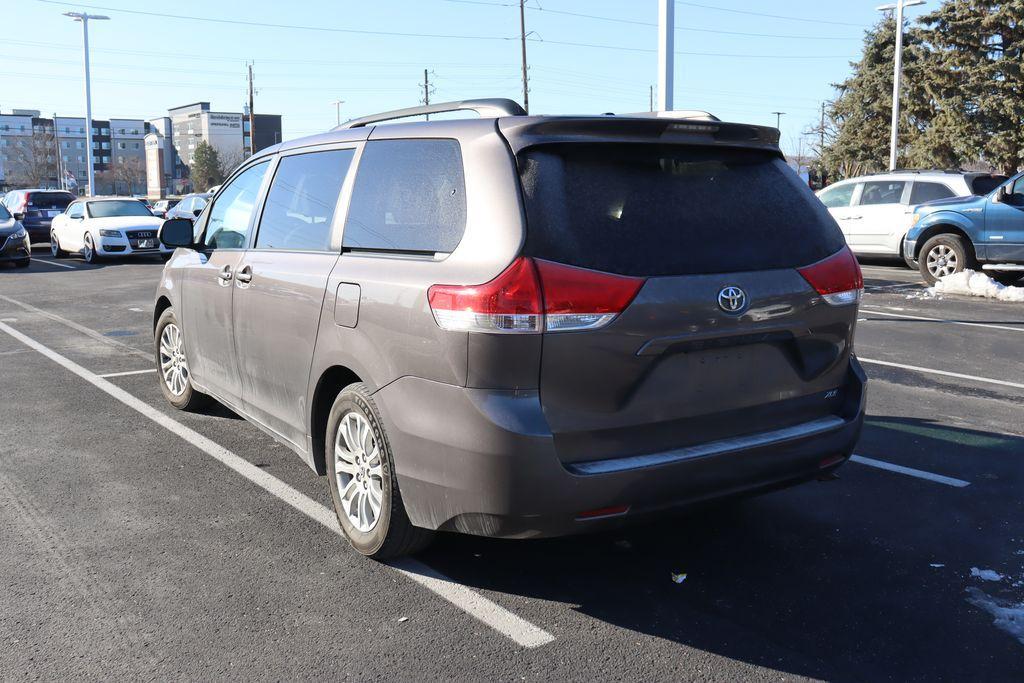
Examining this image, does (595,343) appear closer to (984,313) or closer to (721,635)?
(721,635)

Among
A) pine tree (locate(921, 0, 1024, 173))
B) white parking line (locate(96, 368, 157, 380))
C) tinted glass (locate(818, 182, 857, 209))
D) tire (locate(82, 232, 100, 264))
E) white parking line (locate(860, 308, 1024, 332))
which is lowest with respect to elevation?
white parking line (locate(96, 368, 157, 380))

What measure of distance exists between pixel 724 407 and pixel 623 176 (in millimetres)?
955

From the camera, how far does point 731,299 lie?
3432mm

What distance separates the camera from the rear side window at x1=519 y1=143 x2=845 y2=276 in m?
3.26

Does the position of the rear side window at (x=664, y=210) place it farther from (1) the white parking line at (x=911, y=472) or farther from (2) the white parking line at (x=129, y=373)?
(2) the white parking line at (x=129, y=373)

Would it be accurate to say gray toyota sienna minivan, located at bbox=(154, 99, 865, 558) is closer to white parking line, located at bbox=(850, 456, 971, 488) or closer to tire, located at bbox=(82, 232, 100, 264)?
white parking line, located at bbox=(850, 456, 971, 488)

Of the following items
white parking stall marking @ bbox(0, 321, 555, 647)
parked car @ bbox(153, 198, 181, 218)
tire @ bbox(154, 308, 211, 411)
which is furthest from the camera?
parked car @ bbox(153, 198, 181, 218)

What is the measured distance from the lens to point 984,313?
11758mm

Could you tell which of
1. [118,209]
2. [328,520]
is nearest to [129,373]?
[328,520]

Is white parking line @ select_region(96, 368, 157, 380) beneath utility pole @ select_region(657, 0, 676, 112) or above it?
beneath

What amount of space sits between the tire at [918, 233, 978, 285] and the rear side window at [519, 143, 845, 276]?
A: 12013 millimetres

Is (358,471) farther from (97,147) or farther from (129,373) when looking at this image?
(97,147)

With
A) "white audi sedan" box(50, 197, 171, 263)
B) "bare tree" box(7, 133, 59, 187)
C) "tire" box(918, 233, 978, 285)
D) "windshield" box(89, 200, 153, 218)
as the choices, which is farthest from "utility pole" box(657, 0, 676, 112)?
"bare tree" box(7, 133, 59, 187)

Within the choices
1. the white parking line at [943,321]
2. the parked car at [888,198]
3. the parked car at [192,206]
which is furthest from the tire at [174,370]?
the parked car at [192,206]
